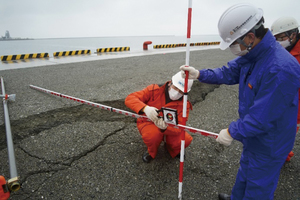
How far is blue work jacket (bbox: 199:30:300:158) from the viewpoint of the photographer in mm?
1338

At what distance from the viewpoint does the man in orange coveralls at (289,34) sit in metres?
2.52

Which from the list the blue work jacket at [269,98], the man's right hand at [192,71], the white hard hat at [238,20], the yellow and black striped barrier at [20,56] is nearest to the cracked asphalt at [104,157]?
the blue work jacket at [269,98]

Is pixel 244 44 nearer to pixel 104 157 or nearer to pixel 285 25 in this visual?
pixel 285 25

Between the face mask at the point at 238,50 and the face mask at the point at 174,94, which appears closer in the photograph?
the face mask at the point at 238,50

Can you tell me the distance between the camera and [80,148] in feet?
9.25

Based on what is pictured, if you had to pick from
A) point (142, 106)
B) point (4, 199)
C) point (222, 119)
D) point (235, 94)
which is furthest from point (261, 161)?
point (235, 94)

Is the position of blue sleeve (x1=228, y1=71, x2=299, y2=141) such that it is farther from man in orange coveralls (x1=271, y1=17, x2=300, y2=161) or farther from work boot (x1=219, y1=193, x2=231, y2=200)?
man in orange coveralls (x1=271, y1=17, x2=300, y2=161)

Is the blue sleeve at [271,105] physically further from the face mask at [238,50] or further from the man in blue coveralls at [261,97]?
the face mask at [238,50]

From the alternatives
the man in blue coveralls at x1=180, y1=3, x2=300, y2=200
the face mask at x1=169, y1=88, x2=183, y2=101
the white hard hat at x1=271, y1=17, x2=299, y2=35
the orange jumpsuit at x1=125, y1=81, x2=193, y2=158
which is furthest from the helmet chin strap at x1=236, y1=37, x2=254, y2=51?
the white hard hat at x1=271, y1=17, x2=299, y2=35

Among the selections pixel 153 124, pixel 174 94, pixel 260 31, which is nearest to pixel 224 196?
pixel 153 124

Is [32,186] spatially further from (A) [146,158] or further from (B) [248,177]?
(B) [248,177]

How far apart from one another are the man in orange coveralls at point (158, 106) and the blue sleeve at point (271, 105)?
101 cm

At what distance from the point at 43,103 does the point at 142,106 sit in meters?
2.85

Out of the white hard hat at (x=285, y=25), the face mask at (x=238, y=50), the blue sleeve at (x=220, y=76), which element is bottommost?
the blue sleeve at (x=220, y=76)
